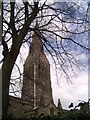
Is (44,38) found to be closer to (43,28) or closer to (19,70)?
(43,28)

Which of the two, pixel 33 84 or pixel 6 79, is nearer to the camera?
pixel 6 79

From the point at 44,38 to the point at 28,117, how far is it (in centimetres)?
363

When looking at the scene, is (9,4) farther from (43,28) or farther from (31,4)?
(43,28)

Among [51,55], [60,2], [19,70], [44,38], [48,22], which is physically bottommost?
[19,70]

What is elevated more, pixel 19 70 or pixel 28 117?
pixel 19 70

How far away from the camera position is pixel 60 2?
19.5 feet

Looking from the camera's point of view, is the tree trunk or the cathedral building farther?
the tree trunk

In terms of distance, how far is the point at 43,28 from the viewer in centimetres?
618

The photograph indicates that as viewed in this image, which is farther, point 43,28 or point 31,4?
point 43,28

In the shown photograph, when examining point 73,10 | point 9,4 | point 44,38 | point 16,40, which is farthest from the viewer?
point 44,38

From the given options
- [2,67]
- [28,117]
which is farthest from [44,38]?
[28,117]

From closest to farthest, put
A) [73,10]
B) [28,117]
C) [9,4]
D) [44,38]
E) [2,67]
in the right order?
[28,117], [2,67], [9,4], [73,10], [44,38]

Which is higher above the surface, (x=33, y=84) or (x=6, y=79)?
(x=6, y=79)

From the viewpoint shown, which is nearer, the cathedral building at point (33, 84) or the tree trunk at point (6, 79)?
the cathedral building at point (33, 84)
